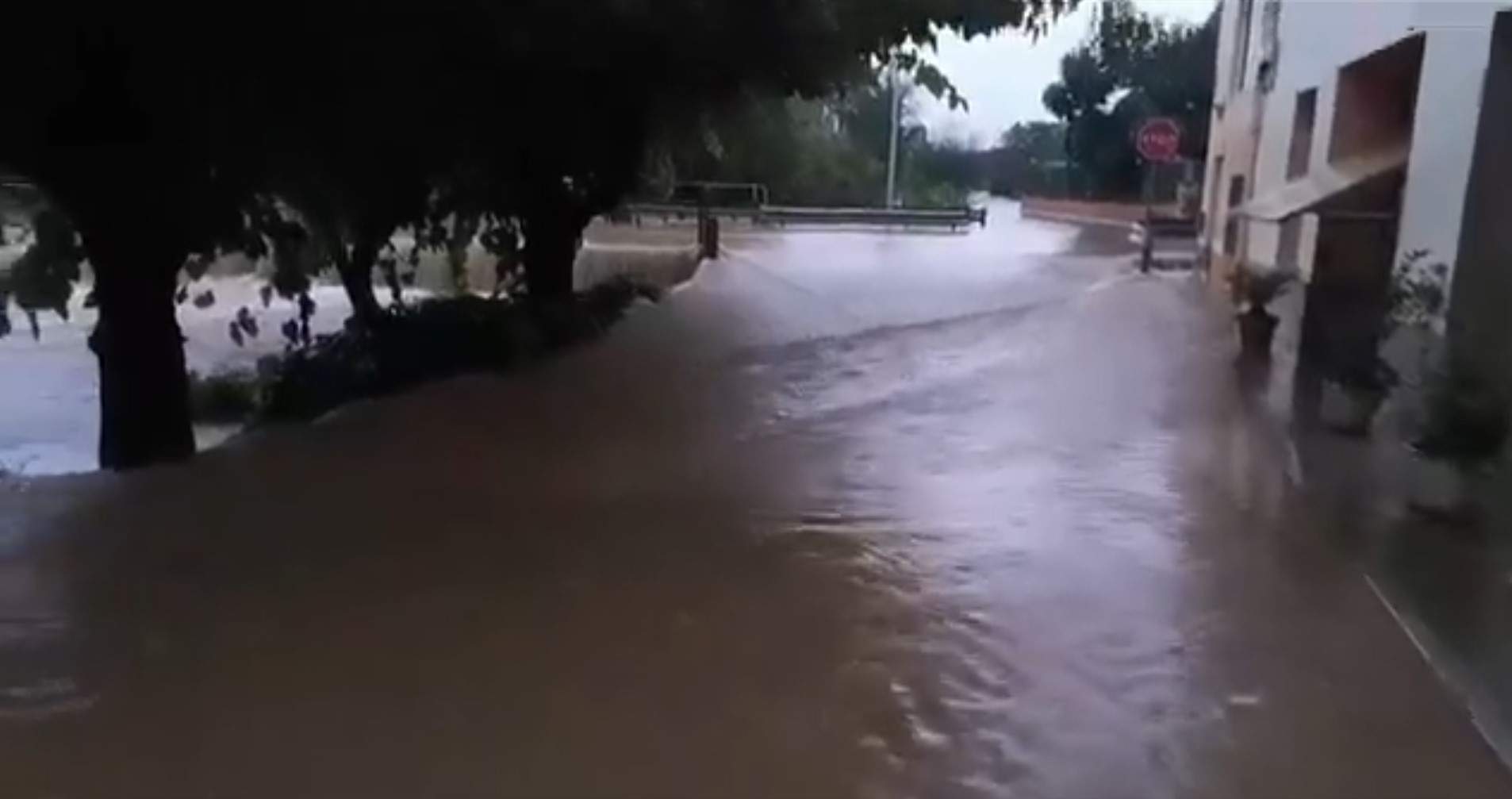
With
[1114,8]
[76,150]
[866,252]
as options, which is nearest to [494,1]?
[76,150]

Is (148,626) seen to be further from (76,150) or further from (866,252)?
(866,252)

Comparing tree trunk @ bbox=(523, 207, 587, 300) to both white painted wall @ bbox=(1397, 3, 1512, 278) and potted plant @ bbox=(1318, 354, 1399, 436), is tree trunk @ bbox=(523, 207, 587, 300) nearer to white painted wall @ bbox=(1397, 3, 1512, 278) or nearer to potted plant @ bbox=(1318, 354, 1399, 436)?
potted plant @ bbox=(1318, 354, 1399, 436)

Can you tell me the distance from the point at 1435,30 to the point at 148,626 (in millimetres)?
9253

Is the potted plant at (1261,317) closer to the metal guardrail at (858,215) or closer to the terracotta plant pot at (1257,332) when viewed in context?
the terracotta plant pot at (1257,332)

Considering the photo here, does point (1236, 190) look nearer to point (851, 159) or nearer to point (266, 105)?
point (851, 159)

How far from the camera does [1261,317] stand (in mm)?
12578

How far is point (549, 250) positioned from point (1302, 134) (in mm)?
8893

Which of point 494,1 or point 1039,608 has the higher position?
point 494,1

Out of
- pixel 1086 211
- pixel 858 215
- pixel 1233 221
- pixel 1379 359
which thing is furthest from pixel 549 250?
pixel 1086 211

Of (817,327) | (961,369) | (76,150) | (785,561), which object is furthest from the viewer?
(817,327)

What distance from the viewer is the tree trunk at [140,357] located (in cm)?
797

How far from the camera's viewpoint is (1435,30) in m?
10.3

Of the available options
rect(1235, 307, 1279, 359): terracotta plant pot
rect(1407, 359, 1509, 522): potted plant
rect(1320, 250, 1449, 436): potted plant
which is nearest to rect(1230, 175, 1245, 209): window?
rect(1235, 307, 1279, 359): terracotta plant pot

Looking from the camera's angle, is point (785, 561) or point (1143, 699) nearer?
point (1143, 699)
